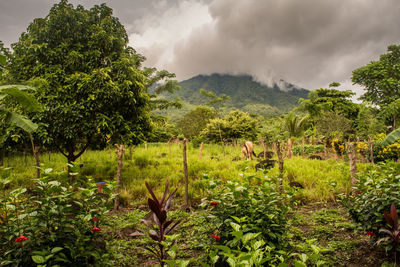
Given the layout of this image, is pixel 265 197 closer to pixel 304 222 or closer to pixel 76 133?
pixel 304 222

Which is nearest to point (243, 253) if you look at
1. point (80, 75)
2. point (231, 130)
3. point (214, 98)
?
point (80, 75)

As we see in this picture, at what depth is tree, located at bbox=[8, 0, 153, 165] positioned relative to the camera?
5008mm

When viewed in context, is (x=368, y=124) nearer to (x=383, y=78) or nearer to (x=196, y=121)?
(x=383, y=78)

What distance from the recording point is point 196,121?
29672 mm

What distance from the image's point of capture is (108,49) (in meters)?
5.91

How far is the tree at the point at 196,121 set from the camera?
28.6 metres

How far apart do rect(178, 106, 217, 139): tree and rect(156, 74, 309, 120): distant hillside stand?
255ft

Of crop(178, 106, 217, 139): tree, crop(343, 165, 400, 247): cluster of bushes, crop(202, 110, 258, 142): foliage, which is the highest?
crop(178, 106, 217, 139): tree

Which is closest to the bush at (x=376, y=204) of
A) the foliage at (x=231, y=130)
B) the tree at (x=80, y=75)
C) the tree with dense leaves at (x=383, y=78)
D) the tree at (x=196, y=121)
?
the tree at (x=80, y=75)

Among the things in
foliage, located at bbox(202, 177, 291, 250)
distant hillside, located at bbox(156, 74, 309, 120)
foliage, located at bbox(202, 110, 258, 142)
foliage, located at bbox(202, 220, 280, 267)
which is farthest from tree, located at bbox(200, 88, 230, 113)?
distant hillside, located at bbox(156, 74, 309, 120)

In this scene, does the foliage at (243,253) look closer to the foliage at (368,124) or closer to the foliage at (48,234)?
the foliage at (48,234)

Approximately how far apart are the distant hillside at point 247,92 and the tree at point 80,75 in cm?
10268

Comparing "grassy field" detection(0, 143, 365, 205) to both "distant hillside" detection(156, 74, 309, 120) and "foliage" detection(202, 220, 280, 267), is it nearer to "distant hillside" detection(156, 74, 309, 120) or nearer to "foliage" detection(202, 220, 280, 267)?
"foliage" detection(202, 220, 280, 267)

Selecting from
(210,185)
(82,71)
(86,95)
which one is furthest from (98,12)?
(210,185)
